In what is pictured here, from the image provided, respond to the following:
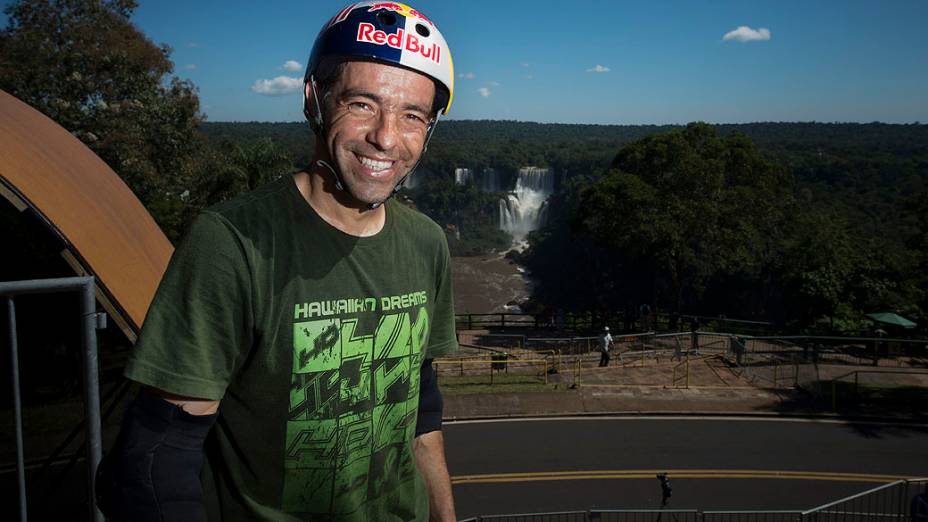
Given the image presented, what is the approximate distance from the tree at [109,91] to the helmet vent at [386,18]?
2168cm

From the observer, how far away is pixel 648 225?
26.6 meters

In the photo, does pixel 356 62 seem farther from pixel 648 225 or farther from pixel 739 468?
pixel 648 225

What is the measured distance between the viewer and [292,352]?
179 centimetres

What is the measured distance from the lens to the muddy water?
2403 inches

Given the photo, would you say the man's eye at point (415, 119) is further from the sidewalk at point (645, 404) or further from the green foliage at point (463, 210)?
the green foliage at point (463, 210)

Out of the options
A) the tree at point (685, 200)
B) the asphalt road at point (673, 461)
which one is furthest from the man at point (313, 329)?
the tree at point (685, 200)

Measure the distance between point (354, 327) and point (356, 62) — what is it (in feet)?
2.71

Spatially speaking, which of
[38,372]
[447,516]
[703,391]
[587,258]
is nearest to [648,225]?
[703,391]

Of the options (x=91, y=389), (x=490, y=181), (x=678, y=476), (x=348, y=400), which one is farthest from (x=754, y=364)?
(x=490, y=181)

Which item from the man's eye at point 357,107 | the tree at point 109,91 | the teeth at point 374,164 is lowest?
the teeth at point 374,164

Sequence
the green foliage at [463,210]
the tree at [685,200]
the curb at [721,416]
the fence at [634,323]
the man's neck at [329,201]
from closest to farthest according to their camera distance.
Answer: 1. the man's neck at [329,201]
2. the curb at [721,416]
3. the fence at [634,323]
4. the tree at [685,200]
5. the green foliage at [463,210]

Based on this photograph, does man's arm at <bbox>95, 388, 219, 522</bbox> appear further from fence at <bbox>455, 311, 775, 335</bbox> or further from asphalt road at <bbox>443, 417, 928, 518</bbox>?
fence at <bbox>455, 311, 775, 335</bbox>

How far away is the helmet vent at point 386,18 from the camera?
6.64ft

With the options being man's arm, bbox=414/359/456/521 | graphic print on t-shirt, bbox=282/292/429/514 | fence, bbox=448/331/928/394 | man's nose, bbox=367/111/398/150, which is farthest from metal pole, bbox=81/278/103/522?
fence, bbox=448/331/928/394
